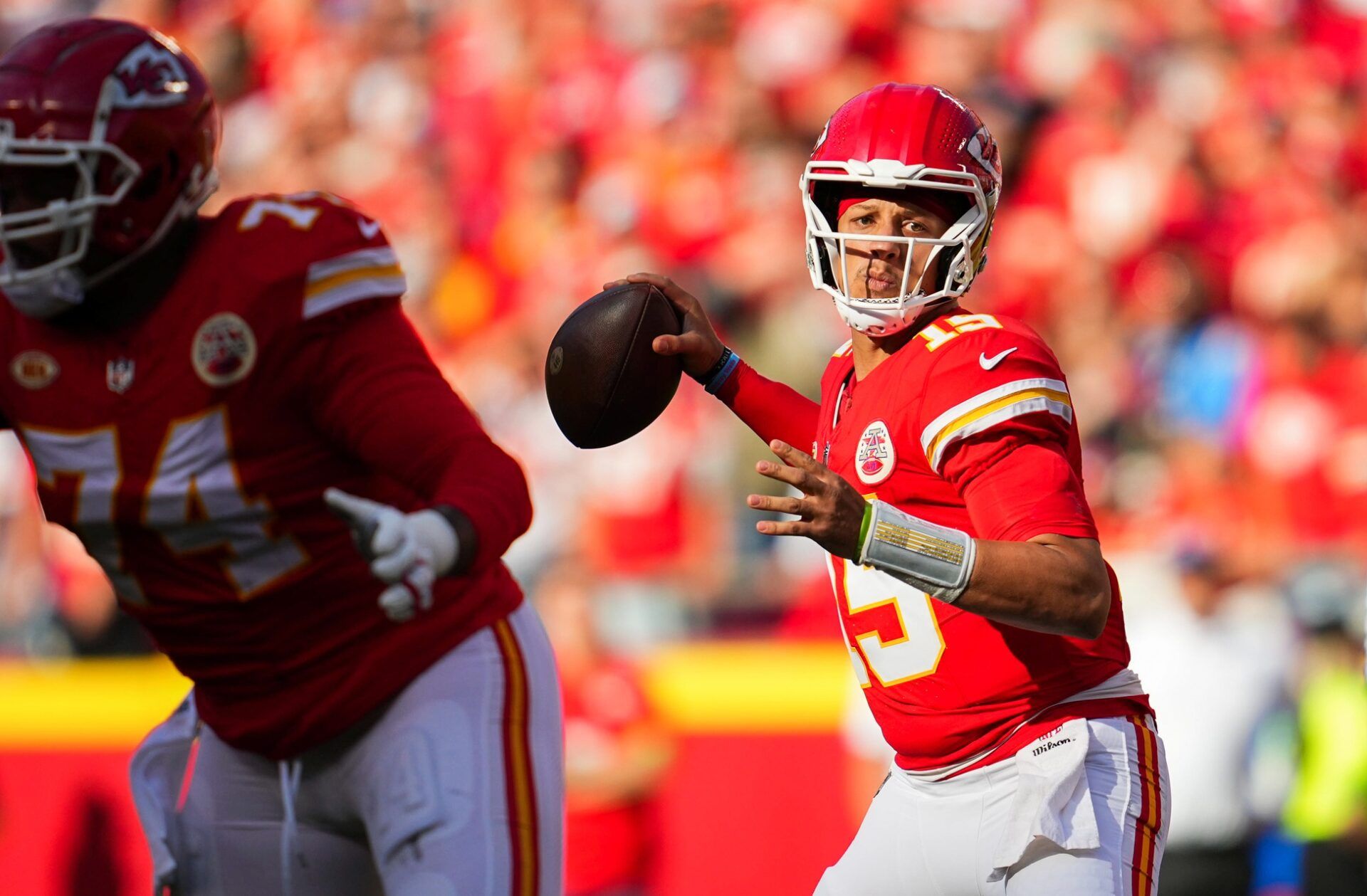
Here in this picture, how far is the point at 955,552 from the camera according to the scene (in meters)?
2.54

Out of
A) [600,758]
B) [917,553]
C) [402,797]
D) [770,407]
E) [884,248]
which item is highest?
[884,248]

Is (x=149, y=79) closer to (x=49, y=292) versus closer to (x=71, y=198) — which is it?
(x=71, y=198)

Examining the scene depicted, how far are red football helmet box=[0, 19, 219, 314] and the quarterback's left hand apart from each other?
121 centimetres

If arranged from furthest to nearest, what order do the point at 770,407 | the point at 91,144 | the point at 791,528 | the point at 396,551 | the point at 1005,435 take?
the point at 770,407, the point at 91,144, the point at 1005,435, the point at 791,528, the point at 396,551

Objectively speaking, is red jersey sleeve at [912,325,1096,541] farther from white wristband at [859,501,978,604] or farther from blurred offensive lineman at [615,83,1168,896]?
white wristband at [859,501,978,604]

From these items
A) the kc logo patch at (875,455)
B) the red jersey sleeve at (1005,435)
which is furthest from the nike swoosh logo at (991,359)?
the kc logo patch at (875,455)

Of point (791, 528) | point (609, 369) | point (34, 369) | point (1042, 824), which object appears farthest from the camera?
point (609, 369)

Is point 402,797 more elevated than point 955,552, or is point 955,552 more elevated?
point 955,552

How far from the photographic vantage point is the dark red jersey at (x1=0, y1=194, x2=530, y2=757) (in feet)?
9.50

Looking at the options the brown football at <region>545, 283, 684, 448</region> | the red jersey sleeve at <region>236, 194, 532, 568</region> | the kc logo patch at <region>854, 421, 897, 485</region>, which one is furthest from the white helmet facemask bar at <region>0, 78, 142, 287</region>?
the kc logo patch at <region>854, 421, 897, 485</region>

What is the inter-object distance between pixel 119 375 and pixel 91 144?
0.38 m

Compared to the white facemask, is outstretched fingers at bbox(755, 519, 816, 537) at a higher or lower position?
higher

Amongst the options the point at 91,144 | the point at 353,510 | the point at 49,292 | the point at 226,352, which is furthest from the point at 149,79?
the point at 353,510

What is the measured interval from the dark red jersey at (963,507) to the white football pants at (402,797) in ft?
1.94
